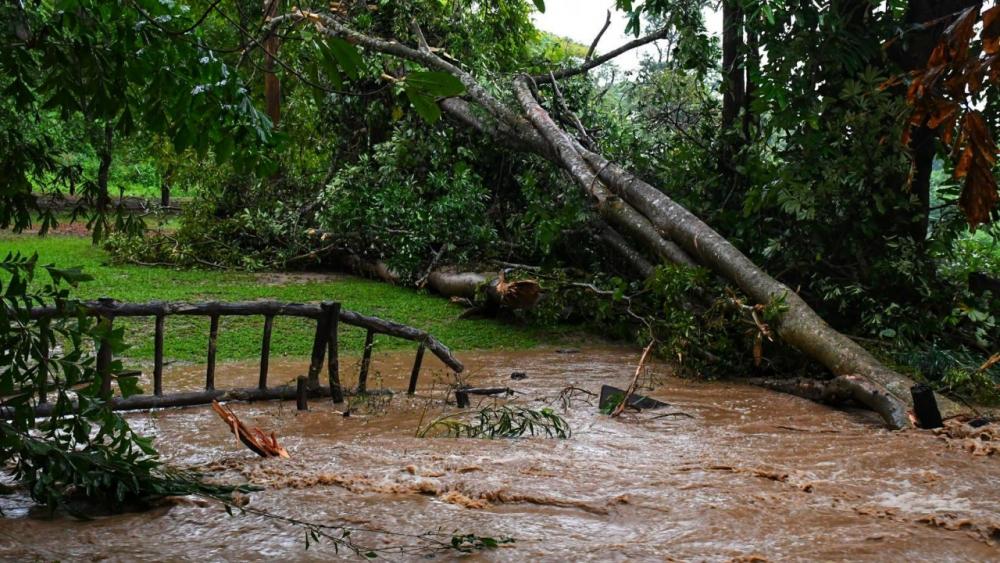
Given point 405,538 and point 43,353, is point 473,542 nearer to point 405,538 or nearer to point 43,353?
point 405,538

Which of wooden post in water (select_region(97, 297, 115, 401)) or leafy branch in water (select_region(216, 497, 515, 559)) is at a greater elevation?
wooden post in water (select_region(97, 297, 115, 401))

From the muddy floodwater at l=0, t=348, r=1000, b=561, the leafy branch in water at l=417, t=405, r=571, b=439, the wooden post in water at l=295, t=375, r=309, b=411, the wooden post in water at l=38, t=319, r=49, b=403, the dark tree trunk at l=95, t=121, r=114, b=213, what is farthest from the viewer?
the wooden post in water at l=295, t=375, r=309, b=411

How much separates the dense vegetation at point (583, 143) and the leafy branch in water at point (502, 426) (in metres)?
2.04

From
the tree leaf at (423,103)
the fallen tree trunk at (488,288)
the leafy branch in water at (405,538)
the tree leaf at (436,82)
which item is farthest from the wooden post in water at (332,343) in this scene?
the tree leaf at (436,82)

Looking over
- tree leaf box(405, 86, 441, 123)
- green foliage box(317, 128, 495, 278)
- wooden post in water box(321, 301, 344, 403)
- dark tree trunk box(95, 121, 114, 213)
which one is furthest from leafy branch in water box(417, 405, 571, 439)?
green foliage box(317, 128, 495, 278)

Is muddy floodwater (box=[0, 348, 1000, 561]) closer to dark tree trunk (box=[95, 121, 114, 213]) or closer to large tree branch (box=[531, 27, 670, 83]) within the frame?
dark tree trunk (box=[95, 121, 114, 213])

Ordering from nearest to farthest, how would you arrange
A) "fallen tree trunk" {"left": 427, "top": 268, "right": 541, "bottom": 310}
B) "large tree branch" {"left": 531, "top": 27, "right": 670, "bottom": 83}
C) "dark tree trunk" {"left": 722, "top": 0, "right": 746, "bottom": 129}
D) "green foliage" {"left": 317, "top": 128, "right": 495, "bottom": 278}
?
"dark tree trunk" {"left": 722, "top": 0, "right": 746, "bottom": 129} < "fallen tree trunk" {"left": 427, "top": 268, "right": 541, "bottom": 310} < "large tree branch" {"left": 531, "top": 27, "right": 670, "bottom": 83} < "green foliage" {"left": 317, "top": 128, "right": 495, "bottom": 278}

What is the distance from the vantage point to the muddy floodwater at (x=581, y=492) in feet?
10.9

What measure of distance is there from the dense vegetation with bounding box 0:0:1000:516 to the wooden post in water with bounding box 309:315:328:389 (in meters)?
1.33

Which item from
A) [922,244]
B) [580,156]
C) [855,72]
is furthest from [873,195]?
[580,156]

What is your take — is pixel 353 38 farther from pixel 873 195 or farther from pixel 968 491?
pixel 968 491

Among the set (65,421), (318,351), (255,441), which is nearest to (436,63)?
(318,351)

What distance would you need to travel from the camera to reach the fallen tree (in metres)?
6.23

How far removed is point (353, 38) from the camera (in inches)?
400
